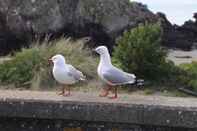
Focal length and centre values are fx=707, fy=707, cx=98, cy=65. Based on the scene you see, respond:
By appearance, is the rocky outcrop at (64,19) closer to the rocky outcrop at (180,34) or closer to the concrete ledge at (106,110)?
the rocky outcrop at (180,34)

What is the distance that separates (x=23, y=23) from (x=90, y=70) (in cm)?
685

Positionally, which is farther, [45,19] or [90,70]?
[45,19]

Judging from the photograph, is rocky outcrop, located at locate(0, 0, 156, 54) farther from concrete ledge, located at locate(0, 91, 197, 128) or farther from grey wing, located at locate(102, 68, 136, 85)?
concrete ledge, located at locate(0, 91, 197, 128)

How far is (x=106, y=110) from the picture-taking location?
6043mm

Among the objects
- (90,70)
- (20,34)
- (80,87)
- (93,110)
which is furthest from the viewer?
(20,34)

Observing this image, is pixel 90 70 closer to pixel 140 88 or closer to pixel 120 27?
pixel 140 88

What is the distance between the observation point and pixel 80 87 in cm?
1152

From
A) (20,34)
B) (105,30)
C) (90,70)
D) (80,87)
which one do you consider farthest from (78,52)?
(105,30)

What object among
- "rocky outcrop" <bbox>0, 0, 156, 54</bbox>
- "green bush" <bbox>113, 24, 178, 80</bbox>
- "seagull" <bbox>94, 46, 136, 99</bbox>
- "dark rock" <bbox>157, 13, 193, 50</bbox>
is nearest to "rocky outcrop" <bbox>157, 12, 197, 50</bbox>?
"dark rock" <bbox>157, 13, 193, 50</bbox>

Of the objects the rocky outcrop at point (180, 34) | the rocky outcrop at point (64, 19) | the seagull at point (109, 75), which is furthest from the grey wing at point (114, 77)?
the rocky outcrop at point (180, 34)

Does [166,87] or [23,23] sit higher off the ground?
[23,23]

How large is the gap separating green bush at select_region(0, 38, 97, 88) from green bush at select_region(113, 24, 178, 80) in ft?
2.23

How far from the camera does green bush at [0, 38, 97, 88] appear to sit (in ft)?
39.2

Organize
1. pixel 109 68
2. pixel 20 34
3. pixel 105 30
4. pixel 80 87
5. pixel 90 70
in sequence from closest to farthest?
pixel 109 68, pixel 80 87, pixel 90 70, pixel 20 34, pixel 105 30
